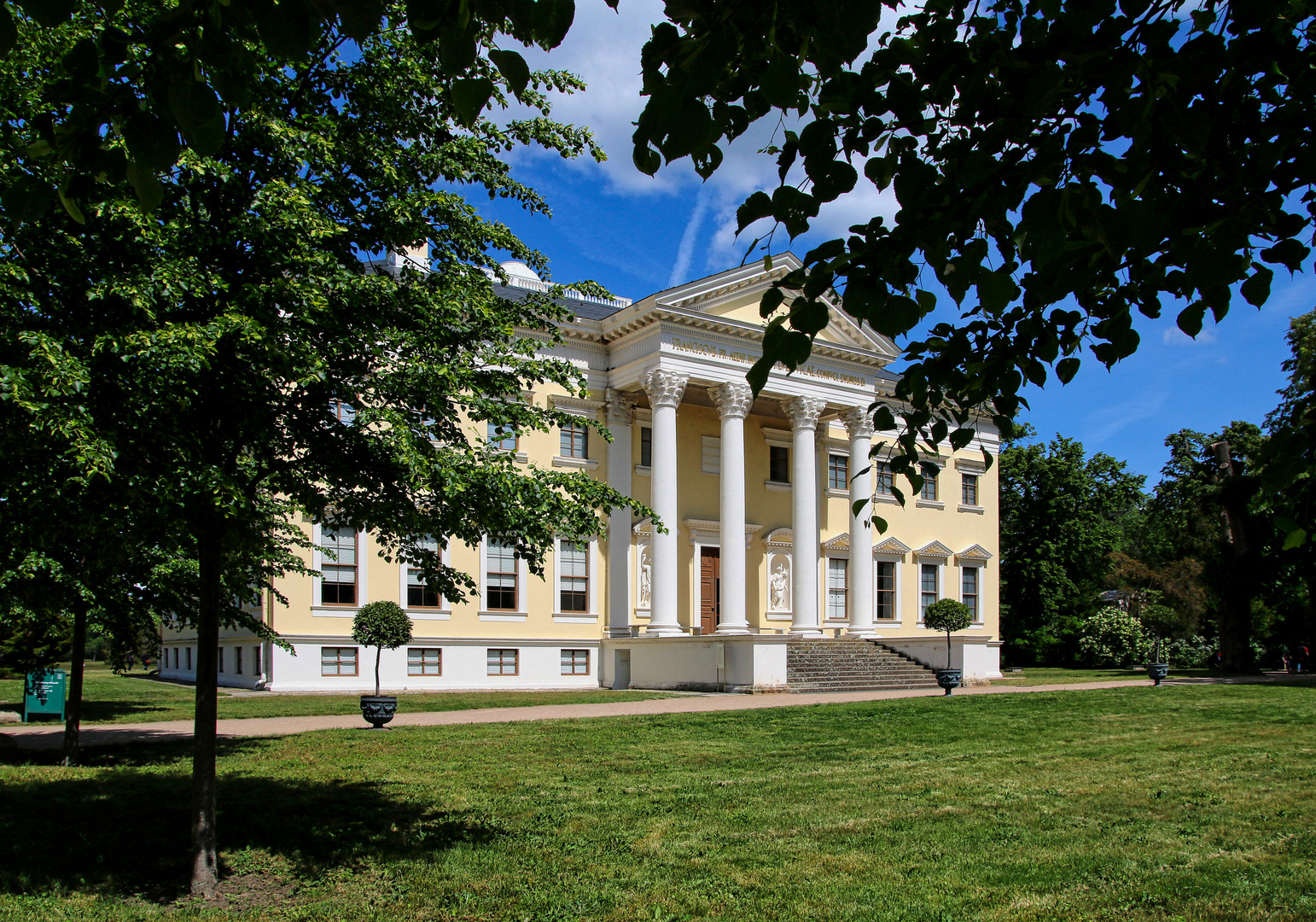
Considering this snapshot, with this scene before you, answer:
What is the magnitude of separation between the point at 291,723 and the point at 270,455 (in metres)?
11.6

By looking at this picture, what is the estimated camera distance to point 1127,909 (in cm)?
636

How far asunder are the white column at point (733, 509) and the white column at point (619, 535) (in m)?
3.21

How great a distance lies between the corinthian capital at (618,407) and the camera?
31.9m

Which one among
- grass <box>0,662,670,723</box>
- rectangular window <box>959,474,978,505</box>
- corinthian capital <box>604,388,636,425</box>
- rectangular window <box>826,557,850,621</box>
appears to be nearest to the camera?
grass <box>0,662,670,723</box>

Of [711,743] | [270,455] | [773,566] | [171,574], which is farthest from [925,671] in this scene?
[270,455]

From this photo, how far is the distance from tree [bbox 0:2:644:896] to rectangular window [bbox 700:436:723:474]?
25.0 m

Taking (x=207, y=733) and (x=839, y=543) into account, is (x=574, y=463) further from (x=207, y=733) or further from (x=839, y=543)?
(x=207, y=733)

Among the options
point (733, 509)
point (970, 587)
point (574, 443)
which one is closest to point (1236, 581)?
point (970, 587)

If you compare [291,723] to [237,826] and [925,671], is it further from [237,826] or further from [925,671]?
[925,671]

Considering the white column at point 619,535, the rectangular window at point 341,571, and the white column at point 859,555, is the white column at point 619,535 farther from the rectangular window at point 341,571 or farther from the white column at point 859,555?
the rectangular window at point 341,571

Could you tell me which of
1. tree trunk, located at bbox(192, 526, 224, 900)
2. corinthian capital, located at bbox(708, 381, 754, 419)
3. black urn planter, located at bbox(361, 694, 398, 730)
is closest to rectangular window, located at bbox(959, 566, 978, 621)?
corinthian capital, located at bbox(708, 381, 754, 419)

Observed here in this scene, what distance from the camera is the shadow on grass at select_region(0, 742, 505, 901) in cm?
745

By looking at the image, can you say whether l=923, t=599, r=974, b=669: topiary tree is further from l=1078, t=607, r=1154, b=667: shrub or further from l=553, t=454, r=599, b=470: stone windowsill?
l=1078, t=607, r=1154, b=667: shrub

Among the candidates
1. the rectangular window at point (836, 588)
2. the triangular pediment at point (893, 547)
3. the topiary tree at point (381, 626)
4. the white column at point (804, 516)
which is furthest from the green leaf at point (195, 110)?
the triangular pediment at point (893, 547)
